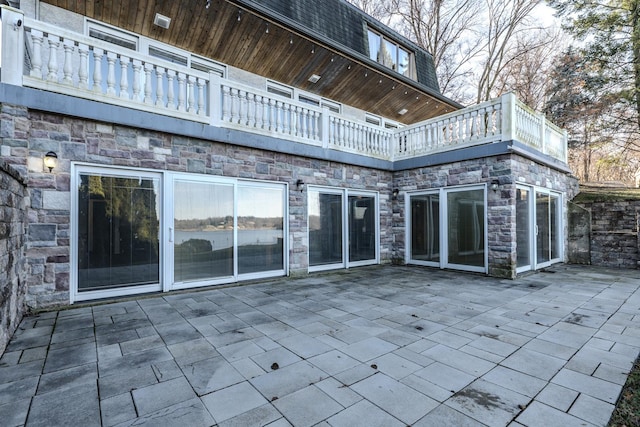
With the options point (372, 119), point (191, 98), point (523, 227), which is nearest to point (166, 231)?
point (191, 98)

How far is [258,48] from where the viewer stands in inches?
283

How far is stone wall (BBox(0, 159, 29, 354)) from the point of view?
2771 mm

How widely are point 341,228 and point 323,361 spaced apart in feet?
15.4

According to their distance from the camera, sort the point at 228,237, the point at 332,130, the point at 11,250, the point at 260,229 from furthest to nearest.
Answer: the point at 332,130 < the point at 260,229 < the point at 228,237 < the point at 11,250

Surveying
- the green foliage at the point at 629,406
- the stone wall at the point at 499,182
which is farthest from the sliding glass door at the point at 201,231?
the green foliage at the point at 629,406

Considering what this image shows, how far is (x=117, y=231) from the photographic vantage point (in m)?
4.48

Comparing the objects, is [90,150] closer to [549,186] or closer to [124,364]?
[124,364]

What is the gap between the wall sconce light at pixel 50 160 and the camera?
3.96 meters

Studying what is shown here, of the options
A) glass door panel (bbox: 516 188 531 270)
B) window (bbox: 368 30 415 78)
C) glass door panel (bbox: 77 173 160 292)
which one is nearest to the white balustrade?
glass door panel (bbox: 77 173 160 292)

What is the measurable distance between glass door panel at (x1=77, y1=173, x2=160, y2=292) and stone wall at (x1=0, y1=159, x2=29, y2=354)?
619mm

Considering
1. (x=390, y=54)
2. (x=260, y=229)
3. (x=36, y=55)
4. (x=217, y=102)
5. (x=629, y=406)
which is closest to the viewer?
(x=629, y=406)

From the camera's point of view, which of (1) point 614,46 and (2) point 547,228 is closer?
(2) point 547,228

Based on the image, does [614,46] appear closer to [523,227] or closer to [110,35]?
[523,227]

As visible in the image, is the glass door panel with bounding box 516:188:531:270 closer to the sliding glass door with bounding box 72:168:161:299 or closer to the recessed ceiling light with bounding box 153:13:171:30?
the sliding glass door with bounding box 72:168:161:299
